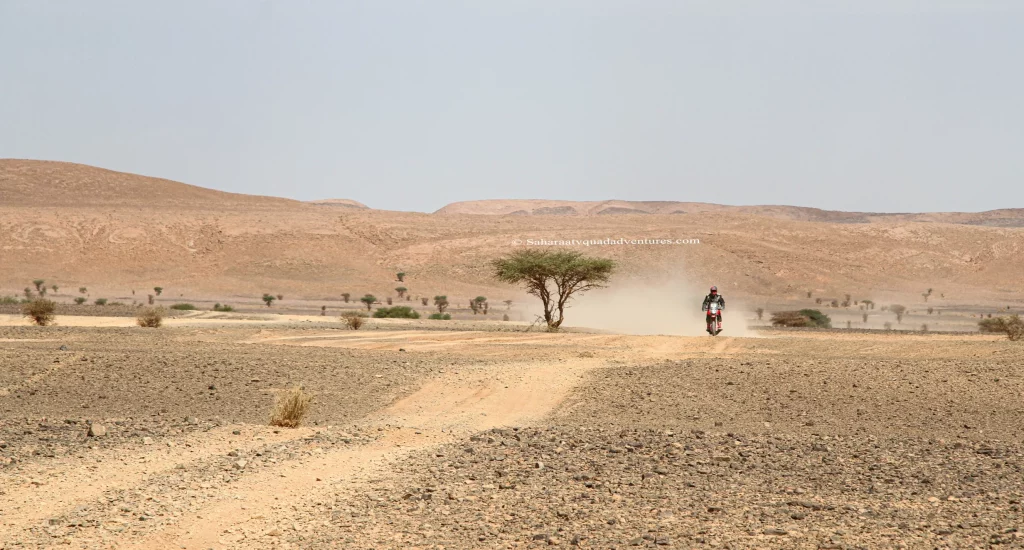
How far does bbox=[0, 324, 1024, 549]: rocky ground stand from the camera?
8.37m

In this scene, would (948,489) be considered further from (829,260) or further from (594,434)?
(829,260)

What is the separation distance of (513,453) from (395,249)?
9765 centimetres

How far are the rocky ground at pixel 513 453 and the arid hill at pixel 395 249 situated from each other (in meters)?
67.7

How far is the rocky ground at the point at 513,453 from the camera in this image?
329 inches

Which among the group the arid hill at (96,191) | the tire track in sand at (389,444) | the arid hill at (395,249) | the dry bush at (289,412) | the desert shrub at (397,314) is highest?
the arid hill at (96,191)

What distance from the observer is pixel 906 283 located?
3964 inches

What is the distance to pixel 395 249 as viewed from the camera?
10819 cm

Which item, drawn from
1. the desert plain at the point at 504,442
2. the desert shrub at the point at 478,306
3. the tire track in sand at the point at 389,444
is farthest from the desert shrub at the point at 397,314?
the tire track in sand at the point at 389,444

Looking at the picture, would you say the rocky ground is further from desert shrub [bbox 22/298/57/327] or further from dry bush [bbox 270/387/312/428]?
desert shrub [bbox 22/298/57/327]

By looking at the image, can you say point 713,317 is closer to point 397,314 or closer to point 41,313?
point 41,313

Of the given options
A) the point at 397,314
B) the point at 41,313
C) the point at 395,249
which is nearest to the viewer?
the point at 41,313

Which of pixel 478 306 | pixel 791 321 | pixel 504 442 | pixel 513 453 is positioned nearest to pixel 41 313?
pixel 504 442

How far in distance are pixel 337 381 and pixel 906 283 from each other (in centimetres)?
9045

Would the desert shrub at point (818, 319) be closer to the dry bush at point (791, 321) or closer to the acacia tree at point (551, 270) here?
the dry bush at point (791, 321)
